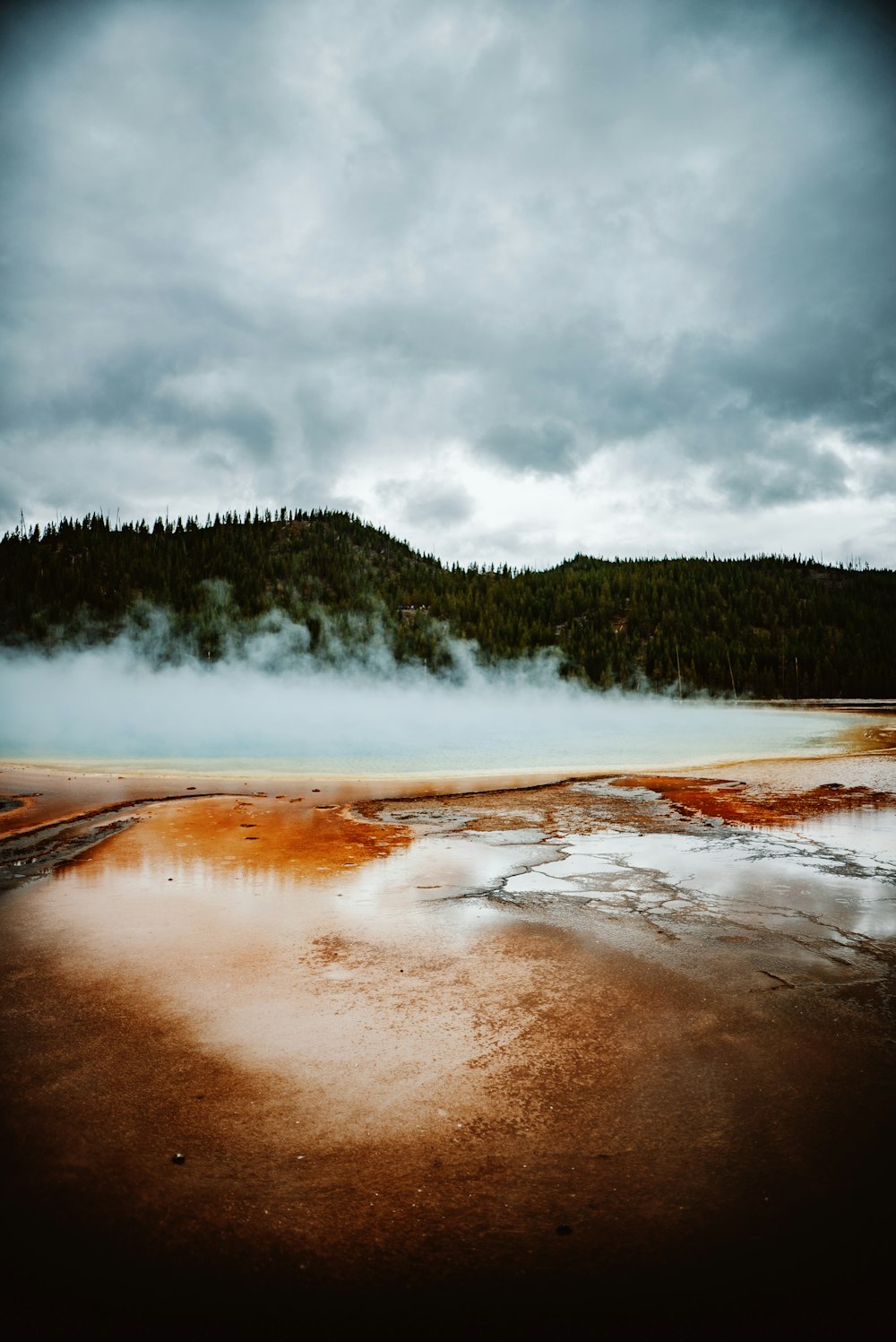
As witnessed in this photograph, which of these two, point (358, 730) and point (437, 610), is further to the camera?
point (437, 610)

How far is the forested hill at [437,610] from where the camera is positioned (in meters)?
108

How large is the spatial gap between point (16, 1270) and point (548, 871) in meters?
6.86

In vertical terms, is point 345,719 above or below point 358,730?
above

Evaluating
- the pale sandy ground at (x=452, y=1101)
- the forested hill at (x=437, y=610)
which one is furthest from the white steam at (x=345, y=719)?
the pale sandy ground at (x=452, y=1101)

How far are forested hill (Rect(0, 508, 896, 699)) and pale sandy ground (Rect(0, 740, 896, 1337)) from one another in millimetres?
100729

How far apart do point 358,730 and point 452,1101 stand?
1522 inches

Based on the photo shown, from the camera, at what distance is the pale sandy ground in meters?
2.71

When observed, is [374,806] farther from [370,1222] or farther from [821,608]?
[821,608]

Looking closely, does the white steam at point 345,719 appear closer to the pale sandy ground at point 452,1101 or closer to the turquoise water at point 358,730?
the turquoise water at point 358,730

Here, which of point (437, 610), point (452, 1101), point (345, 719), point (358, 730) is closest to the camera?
point (452, 1101)

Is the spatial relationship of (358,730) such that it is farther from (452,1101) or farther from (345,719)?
(452,1101)

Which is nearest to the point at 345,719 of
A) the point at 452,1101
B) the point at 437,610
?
the point at 452,1101

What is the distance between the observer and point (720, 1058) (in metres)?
4.24

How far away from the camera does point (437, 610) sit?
4875 inches
